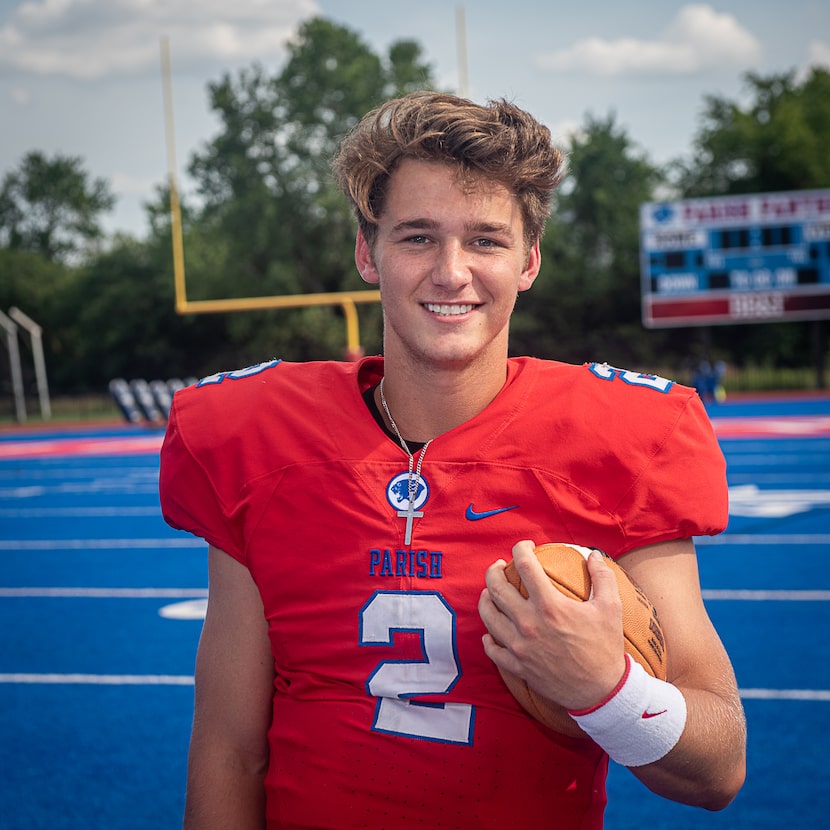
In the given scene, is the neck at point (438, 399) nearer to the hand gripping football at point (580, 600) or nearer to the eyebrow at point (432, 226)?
the eyebrow at point (432, 226)

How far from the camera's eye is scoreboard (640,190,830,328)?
1753 centimetres

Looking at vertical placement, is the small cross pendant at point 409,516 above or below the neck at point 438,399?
below

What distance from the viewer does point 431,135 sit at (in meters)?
1.62

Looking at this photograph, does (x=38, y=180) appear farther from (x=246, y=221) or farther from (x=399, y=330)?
(x=399, y=330)

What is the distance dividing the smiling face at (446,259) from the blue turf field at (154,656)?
2.04 meters

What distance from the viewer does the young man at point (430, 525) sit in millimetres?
1561

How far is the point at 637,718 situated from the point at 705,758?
0.58 ft

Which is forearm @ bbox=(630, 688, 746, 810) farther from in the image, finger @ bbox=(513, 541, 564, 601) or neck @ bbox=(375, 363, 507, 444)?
neck @ bbox=(375, 363, 507, 444)

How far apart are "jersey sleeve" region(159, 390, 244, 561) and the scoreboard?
16.6 metres

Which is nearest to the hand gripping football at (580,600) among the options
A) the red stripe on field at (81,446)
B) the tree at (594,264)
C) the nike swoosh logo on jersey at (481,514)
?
the nike swoosh logo on jersey at (481,514)

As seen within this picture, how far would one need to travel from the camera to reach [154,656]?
4703 millimetres

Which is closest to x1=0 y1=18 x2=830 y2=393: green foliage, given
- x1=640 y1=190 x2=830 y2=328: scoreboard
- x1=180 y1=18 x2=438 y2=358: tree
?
x1=180 y1=18 x2=438 y2=358: tree

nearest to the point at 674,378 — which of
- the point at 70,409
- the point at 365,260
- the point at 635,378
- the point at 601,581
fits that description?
the point at 70,409

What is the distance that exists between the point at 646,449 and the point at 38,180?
165 feet
